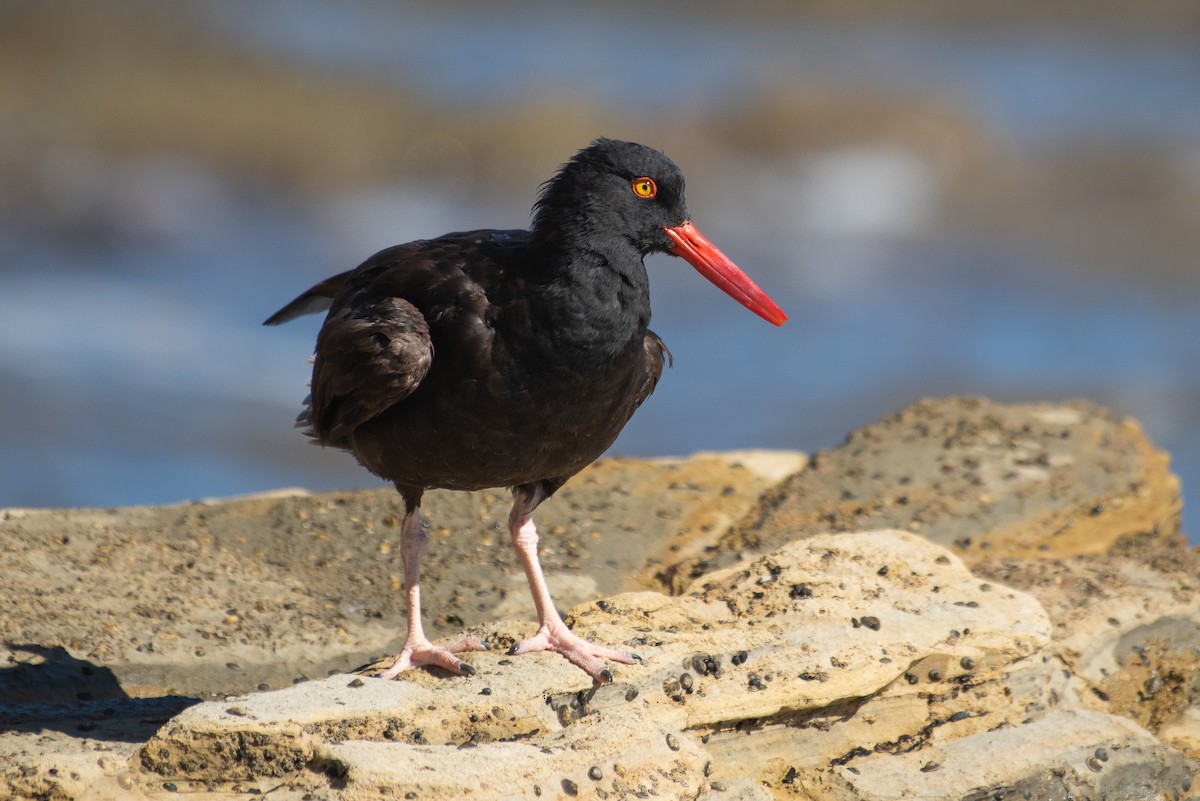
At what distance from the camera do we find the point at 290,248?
17.6 metres

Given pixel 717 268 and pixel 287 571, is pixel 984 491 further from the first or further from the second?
pixel 287 571

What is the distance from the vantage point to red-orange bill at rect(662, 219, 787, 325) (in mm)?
4887

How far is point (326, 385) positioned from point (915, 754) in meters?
2.44

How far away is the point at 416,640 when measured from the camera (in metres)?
5.00

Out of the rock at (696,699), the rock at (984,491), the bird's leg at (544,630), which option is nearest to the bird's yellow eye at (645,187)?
the bird's leg at (544,630)

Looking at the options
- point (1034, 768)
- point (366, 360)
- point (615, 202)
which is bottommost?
point (1034, 768)

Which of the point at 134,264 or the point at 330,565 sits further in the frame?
the point at 134,264

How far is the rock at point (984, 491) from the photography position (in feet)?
22.5

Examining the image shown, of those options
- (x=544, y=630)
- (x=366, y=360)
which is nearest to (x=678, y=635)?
(x=544, y=630)

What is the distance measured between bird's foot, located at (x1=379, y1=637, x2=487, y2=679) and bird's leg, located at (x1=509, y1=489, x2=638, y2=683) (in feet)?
0.54

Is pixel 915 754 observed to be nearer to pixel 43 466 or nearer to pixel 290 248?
pixel 43 466

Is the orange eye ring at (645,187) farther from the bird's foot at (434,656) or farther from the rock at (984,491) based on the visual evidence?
the rock at (984,491)

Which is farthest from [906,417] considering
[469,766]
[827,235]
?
[827,235]

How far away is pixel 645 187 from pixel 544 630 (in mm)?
1603
